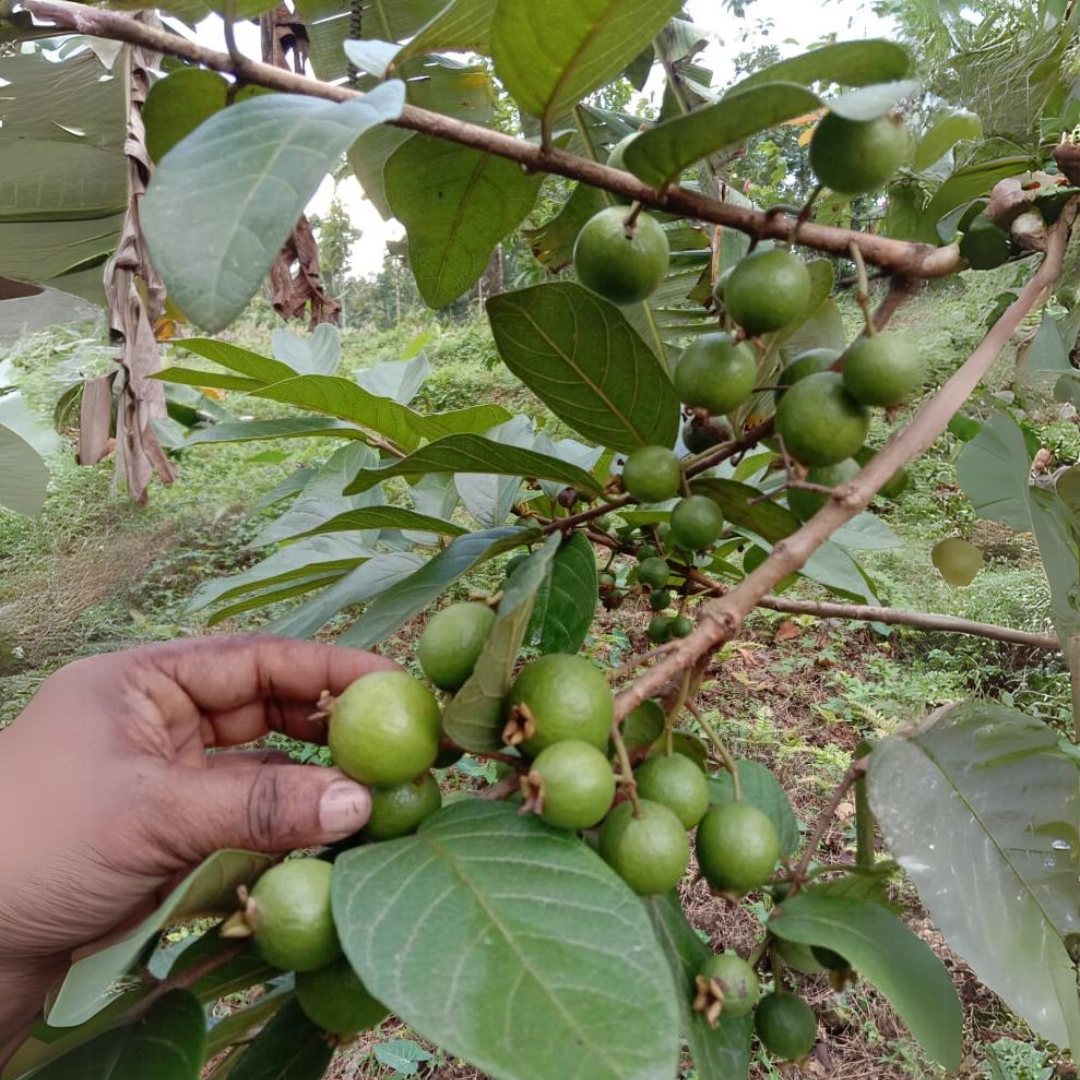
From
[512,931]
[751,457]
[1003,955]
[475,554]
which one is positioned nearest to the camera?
[512,931]

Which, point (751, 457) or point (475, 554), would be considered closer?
point (475, 554)

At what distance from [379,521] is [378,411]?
8.4 inches

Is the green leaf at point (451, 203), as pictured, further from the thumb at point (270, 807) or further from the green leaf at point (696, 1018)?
the green leaf at point (696, 1018)

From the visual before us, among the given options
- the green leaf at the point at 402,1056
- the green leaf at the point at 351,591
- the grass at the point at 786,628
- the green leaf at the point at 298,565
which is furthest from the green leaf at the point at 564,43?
the green leaf at the point at 402,1056

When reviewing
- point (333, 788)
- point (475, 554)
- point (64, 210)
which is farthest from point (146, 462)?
point (333, 788)

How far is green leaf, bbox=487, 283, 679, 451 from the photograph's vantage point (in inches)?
33.1

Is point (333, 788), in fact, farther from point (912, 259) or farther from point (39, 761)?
point (912, 259)

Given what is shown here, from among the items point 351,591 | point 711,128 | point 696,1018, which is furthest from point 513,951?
point 351,591

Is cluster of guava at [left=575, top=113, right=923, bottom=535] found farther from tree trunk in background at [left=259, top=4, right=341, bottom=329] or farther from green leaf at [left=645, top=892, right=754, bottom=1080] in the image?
tree trunk in background at [left=259, top=4, right=341, bottom=329]

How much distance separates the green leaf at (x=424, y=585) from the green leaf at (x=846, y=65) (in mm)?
575

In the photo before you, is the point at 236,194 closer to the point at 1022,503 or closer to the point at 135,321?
the point at 1022,503

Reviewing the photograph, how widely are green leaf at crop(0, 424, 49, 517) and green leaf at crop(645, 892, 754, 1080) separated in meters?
1.91

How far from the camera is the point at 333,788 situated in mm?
692

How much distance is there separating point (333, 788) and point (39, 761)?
0.43 m
